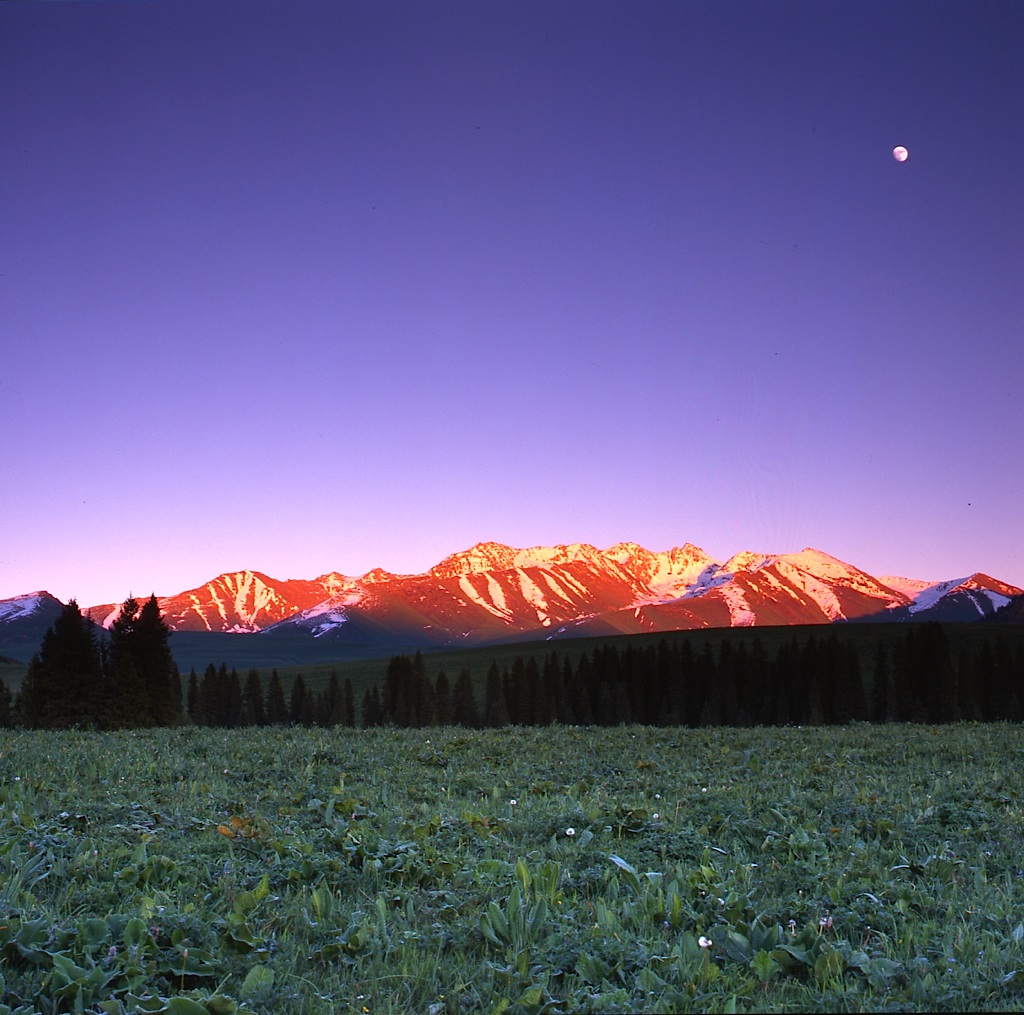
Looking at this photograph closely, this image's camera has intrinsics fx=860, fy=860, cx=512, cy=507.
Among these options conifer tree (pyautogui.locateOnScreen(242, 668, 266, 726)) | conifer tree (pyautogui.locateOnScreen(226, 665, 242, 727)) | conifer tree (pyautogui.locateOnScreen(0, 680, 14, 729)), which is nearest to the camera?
conifer tree (pyautogui.locateOnScreen(0, 680, 14, 729))

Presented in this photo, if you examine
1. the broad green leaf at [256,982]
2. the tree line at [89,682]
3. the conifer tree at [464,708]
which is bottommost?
the conifer tree at [464,708]

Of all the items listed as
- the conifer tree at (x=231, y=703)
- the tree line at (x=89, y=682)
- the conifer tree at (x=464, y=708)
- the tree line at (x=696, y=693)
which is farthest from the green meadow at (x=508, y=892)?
the conifer tree at (x=231, y=703)

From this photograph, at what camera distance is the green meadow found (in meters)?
5.22

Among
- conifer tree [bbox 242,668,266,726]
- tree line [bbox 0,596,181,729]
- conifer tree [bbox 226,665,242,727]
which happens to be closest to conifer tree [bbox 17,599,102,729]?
tree line [bbox 0,596,181,729]

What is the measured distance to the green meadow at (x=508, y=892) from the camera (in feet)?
17.1

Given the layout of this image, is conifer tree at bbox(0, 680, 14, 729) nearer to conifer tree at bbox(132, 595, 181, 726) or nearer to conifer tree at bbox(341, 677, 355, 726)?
conifer tree at bbox(132, 595, 181, 726)

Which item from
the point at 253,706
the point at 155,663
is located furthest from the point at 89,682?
the point at 253,706

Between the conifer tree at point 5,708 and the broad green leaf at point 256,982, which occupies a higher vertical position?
the broad green leaf at point 256,982

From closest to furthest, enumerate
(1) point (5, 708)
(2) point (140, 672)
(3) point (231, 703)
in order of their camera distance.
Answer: (2) point (140, 672) < (1) point (5, 708) < (3) point (231, 703)

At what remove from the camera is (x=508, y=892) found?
7.15 meters

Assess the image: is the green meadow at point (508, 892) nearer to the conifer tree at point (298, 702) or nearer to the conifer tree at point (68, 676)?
the conifer tree at point (68, 676)

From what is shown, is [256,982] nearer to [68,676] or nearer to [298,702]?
[68,676]

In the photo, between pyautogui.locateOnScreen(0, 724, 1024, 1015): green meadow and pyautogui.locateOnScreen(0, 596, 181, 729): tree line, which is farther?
pyautogui.locateOnScreen(0, 596, 181, 729): tree line

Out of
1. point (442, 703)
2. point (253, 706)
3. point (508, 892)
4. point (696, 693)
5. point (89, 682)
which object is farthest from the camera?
point (696, 693)
